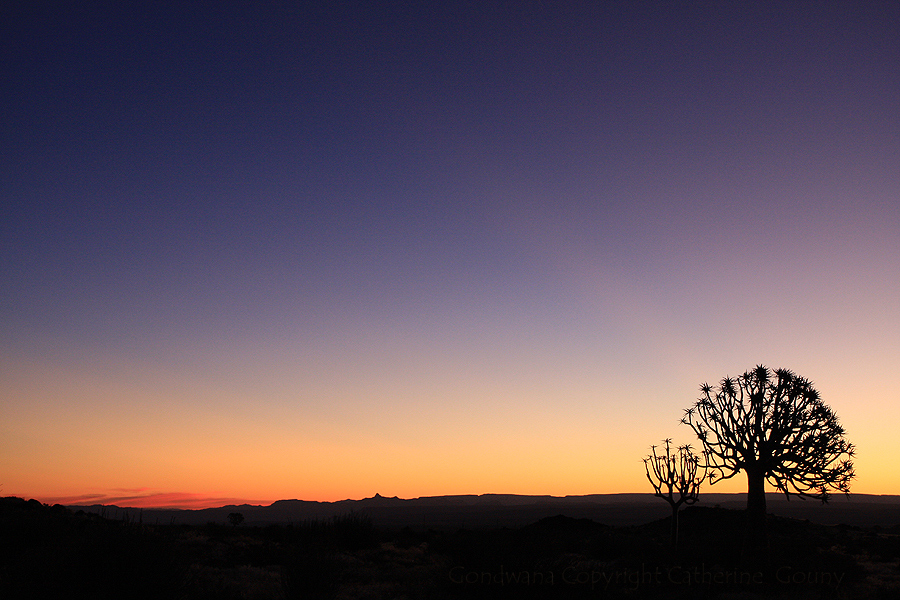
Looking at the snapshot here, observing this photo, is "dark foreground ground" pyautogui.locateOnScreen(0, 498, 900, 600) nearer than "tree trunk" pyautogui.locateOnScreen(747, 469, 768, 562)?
Yes

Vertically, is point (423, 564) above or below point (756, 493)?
below

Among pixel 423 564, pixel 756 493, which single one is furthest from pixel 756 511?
pixel 423 564

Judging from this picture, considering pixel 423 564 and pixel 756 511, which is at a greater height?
pixel 756 511

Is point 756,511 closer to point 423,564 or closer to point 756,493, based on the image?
point 756,493

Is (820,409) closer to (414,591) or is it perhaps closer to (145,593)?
(414,591)

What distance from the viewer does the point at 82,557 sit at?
35.3 feet

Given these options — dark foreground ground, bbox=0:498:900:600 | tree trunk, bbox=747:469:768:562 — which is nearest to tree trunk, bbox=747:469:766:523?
tree trunk, bbox=747:469:768:562

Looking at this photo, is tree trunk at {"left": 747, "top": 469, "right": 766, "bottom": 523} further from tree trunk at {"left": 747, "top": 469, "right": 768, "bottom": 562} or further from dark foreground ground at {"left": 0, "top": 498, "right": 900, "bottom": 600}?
dark foreground ground at {"left": 0, "top": 498, "right": 900, "bottom": 600}

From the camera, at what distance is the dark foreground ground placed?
11.1 metres

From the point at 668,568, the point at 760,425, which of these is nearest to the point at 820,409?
the point at 760,425

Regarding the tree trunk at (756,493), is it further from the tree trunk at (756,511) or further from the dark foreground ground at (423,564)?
the dark foreground ground at (423,564)

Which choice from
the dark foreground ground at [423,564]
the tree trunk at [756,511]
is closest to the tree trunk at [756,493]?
the tree trunk at [756,511]

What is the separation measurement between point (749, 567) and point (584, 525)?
61.9ft

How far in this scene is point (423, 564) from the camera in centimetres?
2320
